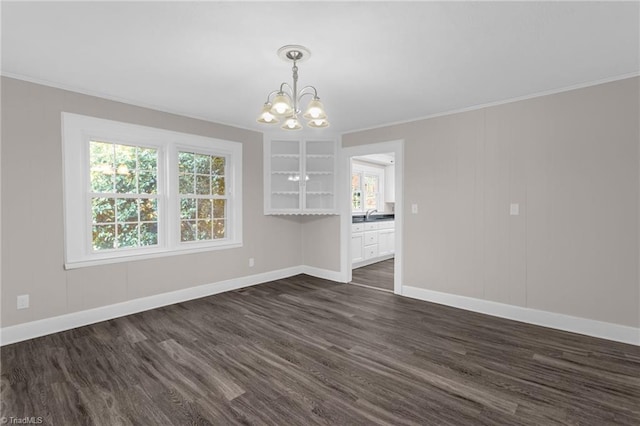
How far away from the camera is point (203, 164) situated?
4.52 meters

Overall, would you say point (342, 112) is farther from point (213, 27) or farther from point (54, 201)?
point (54, 201)

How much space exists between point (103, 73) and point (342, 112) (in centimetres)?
253

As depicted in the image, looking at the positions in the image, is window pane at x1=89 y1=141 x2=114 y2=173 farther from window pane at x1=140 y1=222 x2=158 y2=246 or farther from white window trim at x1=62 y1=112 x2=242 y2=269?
window pane at x1=140 y1=222 x2=158 y2=246

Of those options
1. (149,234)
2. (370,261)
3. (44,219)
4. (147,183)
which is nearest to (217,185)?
(147,183)

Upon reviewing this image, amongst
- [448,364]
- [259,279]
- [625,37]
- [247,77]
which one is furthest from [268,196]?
[625,37]

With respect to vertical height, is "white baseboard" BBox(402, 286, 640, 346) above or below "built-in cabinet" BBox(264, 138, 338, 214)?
below

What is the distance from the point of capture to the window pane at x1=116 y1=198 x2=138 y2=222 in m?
3.74

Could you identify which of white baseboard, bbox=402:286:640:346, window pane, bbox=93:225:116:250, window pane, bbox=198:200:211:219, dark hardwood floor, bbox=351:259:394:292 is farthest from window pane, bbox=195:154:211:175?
white baseboard, bbox=402:286:640:346

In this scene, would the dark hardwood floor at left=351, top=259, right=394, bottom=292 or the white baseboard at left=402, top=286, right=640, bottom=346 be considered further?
the dark hardwood floor at left=351, top=259, right=394, bottom=292

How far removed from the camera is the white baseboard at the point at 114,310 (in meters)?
3.00

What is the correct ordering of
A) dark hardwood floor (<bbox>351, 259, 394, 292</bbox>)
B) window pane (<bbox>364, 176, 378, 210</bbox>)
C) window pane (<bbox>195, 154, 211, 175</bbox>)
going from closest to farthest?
1. window pane (<bbox>195, 154, 211, 175</bbox>)
2. dark hardwood floor (<bbox>351, 259, 394, 292</bbox>)
3. window pane (<bbox>364, 176, 378, 210</bbox>)

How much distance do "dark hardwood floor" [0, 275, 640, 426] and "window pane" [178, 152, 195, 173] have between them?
185 centimetres

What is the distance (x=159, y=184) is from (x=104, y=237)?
867 millimetres

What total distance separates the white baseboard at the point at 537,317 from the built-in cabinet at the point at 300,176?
2.01 m
